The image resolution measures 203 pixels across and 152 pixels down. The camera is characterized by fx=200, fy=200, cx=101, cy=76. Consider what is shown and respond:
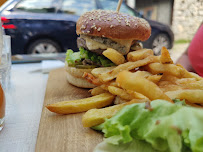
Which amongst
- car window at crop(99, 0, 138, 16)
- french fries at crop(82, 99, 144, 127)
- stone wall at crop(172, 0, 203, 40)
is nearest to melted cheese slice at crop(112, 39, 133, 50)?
french fries at crop(82, 99, 144, 127)

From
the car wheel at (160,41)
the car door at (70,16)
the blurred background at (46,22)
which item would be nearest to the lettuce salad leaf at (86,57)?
the blurred background at (46,22)

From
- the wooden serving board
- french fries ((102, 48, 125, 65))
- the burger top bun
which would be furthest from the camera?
the burger top bun

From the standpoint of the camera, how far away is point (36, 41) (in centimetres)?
474

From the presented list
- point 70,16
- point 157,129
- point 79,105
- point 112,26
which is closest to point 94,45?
point 112,26

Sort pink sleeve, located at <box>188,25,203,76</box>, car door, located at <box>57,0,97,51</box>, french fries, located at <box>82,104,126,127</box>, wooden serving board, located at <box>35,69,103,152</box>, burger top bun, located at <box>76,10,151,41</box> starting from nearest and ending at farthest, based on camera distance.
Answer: wooden serving board, located at <box>35,69,103,152</box>
french fries, located at <box>82,104,126,127</box>
burger top bun, located at <box>76,10,151,41</box>
pink sleeve, located at <box>188,25,203,76</box>
car door, located at <box>57,0,97,51</box>

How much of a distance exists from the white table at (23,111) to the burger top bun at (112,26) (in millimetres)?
756

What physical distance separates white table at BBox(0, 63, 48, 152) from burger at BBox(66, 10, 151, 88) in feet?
1.42

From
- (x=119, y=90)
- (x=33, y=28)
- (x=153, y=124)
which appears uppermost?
(x=153, y=124)

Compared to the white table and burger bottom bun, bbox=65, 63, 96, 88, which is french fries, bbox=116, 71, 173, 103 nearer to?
the white table

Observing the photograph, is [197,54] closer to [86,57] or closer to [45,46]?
[86,57]

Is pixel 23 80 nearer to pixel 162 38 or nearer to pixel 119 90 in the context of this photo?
pixel 119 90

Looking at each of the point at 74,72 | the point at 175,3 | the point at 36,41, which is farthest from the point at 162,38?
the point at 74,72

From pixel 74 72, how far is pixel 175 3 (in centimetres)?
561

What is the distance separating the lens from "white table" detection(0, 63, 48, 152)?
111 centimetres
